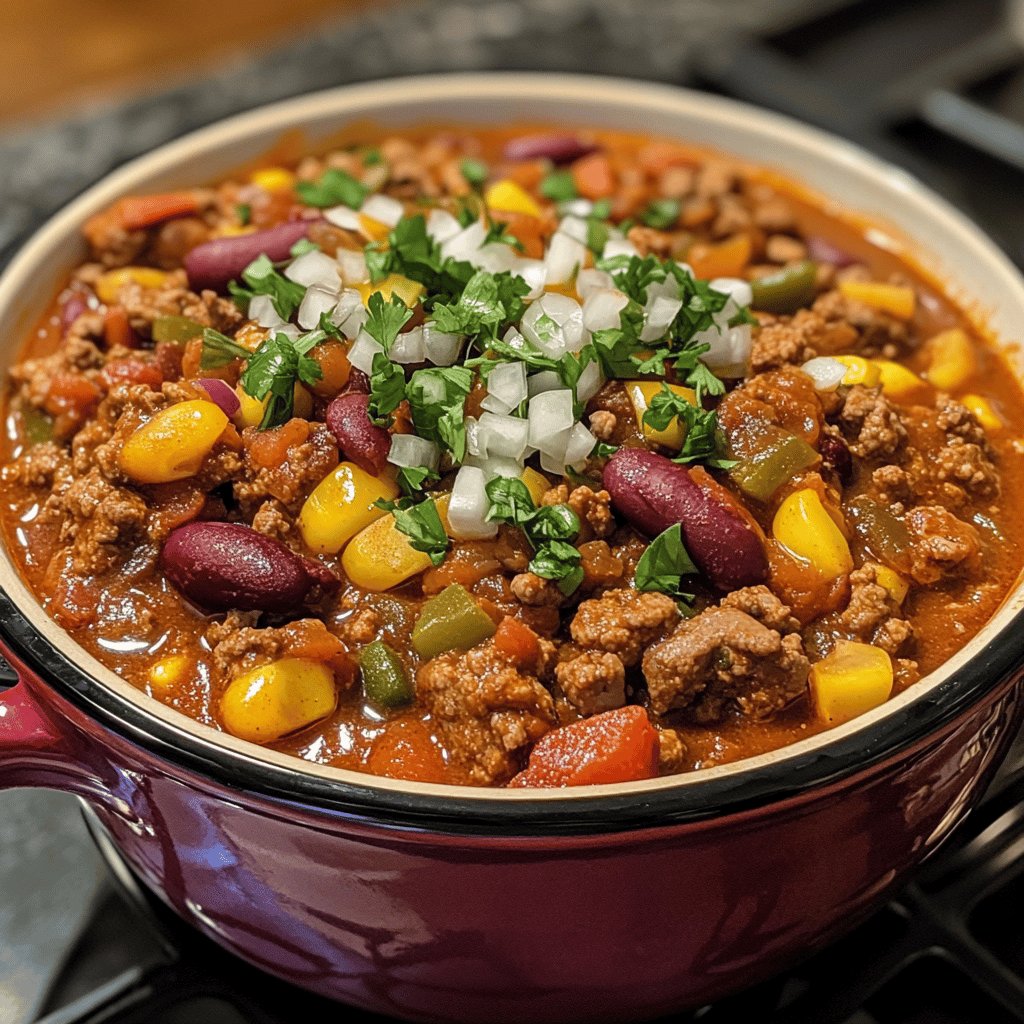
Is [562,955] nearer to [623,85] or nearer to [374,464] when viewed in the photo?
[374,464]

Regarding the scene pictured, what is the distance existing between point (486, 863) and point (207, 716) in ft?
1.78

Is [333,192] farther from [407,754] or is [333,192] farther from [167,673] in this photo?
[407,754]

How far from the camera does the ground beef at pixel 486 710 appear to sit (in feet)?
5.50

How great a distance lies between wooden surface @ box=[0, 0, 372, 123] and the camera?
17.9 feet

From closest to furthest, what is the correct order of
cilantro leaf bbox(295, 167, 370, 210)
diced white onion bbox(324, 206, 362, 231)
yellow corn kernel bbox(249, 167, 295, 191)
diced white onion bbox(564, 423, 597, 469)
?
1. diced white onion bbox(564, 423, 597, 469)
2. diced white onion bbox(324, 206, 362, 231)
3. cilantro leaf bbox(295, 167, 370, 210)
4. yellow corn kernel bbox(249, 167, 295, 191)

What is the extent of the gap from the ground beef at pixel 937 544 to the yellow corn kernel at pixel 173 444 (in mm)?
1141

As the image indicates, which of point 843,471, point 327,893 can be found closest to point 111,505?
point 327,893

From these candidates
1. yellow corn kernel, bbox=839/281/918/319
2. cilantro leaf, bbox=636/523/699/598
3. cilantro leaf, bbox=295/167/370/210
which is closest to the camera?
cilantro leaf, bbox=636/523/699/598

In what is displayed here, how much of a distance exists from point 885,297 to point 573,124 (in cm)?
104

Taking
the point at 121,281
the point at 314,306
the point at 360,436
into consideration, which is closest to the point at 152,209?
the point at 121,281

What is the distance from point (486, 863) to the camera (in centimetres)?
144

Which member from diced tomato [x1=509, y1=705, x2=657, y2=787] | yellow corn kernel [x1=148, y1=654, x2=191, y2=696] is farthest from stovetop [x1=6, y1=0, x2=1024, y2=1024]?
diced tomato [x1=509, y1=705, x2=657, y2=787]

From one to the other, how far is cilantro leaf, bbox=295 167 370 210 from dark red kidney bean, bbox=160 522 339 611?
3.47 feet

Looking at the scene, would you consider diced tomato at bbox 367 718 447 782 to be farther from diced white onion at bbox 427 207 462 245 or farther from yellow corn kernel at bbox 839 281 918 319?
yellow corn kernel at bbox 839 281 918 319
